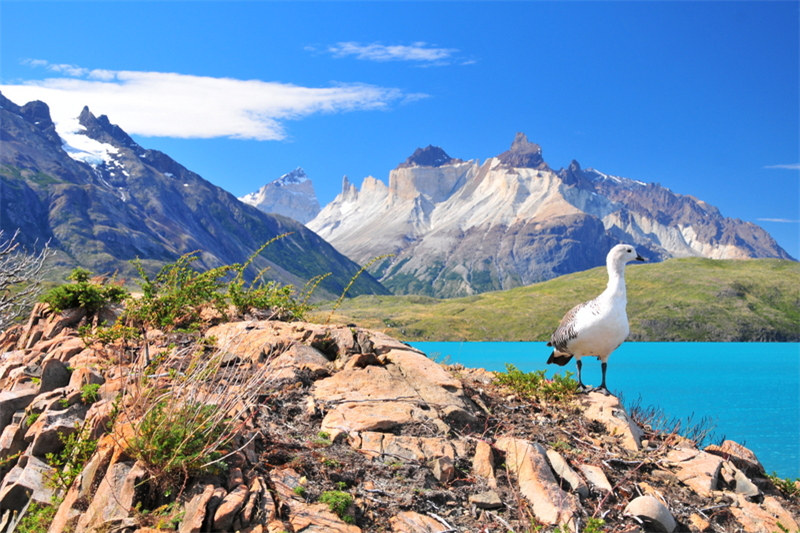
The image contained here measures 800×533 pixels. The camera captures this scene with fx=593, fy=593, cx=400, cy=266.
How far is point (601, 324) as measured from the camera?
36.0 ft

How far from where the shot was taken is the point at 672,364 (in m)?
139

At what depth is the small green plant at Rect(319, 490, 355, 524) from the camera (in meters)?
6.12

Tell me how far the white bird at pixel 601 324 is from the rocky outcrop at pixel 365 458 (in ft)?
A: 3.47

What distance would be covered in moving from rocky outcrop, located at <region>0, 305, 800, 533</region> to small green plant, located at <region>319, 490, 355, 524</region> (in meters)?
0.02

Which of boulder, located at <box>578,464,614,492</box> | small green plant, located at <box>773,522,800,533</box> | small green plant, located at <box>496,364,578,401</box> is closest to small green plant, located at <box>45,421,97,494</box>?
boulder, located at <box>578,464,614,492</box>

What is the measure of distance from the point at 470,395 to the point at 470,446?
→ 1.90 metres

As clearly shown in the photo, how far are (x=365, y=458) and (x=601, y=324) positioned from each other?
5678 mm

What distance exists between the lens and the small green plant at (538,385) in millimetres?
10703

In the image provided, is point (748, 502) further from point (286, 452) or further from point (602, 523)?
point (286, 452)

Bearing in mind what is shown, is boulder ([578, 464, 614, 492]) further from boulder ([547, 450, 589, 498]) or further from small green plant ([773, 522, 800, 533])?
small green plant ([773, 522, 800, 533])

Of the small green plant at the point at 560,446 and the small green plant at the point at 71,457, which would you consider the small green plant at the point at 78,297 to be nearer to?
the small green plant at the point at 71,457

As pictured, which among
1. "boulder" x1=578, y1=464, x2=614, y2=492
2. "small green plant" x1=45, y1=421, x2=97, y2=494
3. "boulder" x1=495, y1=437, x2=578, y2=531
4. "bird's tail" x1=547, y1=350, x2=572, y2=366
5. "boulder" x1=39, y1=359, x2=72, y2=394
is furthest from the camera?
"bird's tail" x1=547, y1=350, x2=572, y2=366

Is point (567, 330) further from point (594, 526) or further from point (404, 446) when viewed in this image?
point (594, 526)

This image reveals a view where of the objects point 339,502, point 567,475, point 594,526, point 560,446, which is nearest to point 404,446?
point 339,502
